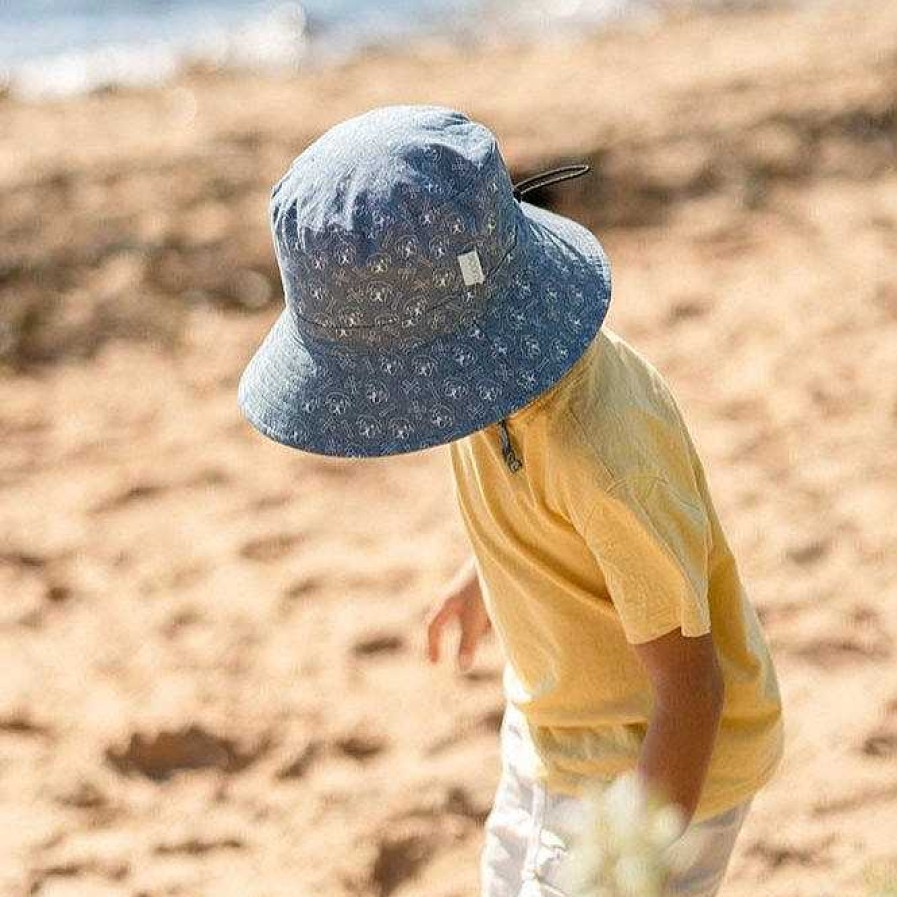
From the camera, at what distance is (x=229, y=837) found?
9.61 feet

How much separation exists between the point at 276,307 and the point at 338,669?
1939mm

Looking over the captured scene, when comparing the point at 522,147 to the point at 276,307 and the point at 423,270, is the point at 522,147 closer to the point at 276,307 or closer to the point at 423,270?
the point at 276,307

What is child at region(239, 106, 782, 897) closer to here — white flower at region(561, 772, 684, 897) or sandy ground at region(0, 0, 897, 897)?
white flower at region(561, 772, 684, 897)

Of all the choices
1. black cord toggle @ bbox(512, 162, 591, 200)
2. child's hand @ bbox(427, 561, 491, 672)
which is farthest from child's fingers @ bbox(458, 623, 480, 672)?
black cord toggle @ bbox(512, 162, 591, 200)

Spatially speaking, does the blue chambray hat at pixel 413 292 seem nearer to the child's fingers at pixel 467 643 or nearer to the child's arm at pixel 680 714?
the child's arm at pixel 680 714

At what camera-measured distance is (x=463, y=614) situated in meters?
2.34

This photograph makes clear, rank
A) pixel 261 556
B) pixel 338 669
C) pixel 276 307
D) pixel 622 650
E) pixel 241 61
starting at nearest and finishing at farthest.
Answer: pixel 622 650 → pixel 338 669 → pixel 261 556 → pixel 276 307 → pixel 241 61

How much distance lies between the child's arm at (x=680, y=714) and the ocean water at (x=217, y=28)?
28.0 ft

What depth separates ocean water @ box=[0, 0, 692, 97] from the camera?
35.1 ft

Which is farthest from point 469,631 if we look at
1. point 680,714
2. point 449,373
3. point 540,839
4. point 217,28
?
point 217,28

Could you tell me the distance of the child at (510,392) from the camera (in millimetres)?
1596

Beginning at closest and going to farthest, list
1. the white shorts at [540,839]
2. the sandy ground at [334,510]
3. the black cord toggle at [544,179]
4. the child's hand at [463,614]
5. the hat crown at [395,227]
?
the hat crown at [395,227]
the black cord toggle at [544,179]
the white shorts at [540,839]
the child's hand at [463,614]
the sandy ground at [334,510]

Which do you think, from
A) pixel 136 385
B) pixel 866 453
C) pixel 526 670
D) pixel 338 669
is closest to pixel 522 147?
pixel 136 385

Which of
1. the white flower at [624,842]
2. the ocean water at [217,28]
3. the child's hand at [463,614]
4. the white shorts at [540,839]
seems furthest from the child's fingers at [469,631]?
the ocean water at [217,28]
